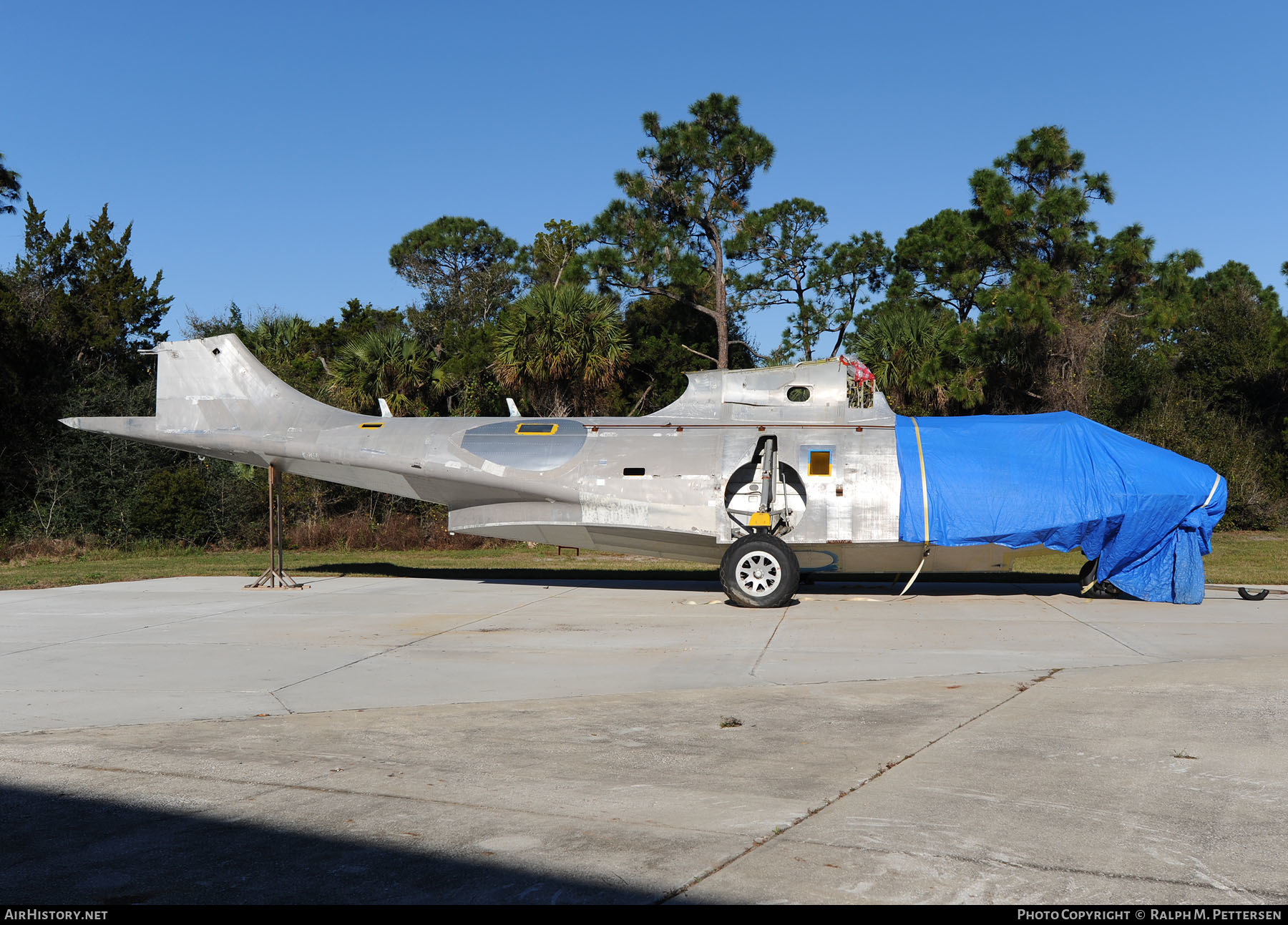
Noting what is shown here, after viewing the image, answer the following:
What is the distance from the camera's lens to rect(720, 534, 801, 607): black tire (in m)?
12.4

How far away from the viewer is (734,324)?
31.9 meters

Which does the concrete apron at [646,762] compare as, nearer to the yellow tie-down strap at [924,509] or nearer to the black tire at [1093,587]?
the yellow tie-down strap at [924,509]

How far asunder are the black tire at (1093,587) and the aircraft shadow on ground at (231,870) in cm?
1120

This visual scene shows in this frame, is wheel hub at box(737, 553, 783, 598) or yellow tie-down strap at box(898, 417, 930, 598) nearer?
yellow tie-down strap at box(898, 417, 930, 598)

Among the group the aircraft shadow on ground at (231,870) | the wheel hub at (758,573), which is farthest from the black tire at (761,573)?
the aircraft shadow on ground at (231,870)

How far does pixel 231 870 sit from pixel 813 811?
99.1 inches

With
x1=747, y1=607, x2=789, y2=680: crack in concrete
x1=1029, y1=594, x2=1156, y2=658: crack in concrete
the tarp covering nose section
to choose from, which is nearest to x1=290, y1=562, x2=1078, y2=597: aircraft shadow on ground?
x1=1029, y1=594, x2=1156, y2=658: crack in concrete

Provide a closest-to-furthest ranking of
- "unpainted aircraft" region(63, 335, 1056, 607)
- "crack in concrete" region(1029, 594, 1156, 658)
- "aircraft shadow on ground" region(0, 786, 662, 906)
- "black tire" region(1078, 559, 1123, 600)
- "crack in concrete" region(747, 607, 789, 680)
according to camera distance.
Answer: "aircraft shadow on ground" region(0, 786, 662, 906) → "crack in concrete" region(747, 607, 789, 680) → "crack in concrete" region(1029, 594, 1156, 658) → "unpainted aircraft" region(63, 335, 1056, 607) → "black tire" region(1078, 559, 1123, 600)

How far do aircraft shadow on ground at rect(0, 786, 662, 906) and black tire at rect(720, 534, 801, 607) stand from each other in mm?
8160

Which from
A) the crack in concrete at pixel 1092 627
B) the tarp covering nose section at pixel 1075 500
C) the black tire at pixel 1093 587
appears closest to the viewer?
the crack in concrete at pixel 1092 627

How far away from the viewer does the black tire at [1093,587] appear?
523 inches

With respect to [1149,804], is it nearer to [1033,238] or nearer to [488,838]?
[488,838]

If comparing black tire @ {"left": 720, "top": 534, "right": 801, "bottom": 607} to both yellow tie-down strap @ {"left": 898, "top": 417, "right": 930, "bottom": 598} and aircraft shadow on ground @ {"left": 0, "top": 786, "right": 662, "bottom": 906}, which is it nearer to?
yellow tie-down strap @ {"left": 898, "top": 417, "right": 930, "bottom": 598}

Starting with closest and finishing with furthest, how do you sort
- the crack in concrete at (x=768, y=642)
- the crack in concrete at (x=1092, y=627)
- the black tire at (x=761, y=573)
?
1. the crack in concrete at (x=768, y=642)
2. the crack in concrete at (x=1092, y=627)
3. the black tire at (x=761, y=573)
